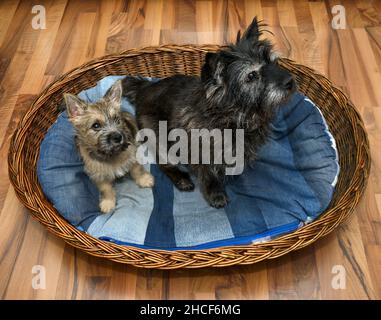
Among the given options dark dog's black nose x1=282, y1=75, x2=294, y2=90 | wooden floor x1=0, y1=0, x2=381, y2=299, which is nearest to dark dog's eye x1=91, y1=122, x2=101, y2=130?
wooden floor x1=0, y1=0, x2=381, y2=299

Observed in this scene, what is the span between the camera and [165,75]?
3160 millimetres

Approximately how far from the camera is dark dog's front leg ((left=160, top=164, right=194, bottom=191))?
266 centimetres

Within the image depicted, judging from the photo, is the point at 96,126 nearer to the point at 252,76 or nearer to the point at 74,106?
the point at 74,106

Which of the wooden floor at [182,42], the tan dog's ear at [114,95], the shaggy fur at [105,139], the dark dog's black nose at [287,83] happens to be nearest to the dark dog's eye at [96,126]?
the shaggy fur at [105,139]

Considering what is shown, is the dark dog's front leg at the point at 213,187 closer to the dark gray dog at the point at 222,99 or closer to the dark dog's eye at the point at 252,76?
the dark gray dog at the point at 222,99

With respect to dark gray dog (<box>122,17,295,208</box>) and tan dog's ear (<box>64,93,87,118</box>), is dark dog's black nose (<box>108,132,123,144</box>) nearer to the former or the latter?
tan dog's ear (<box>64,93,87,118</box>)

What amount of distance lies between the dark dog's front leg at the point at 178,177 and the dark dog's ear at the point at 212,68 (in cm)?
73

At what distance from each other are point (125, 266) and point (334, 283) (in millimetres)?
1062

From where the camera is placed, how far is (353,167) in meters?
2.43

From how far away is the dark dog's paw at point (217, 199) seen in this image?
2531 mm

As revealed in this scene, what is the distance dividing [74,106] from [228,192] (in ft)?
3.24

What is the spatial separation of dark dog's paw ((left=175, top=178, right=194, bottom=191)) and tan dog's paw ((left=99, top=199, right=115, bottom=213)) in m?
0.39
